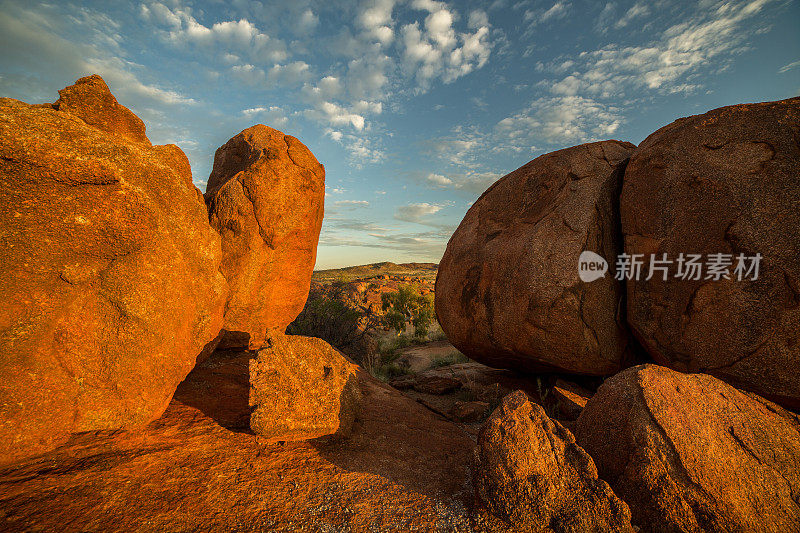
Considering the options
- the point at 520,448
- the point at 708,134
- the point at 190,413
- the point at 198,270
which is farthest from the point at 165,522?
the point at 708,134

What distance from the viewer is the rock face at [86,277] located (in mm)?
2971

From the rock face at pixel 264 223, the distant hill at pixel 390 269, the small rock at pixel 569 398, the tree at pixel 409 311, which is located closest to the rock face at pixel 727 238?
the small rock at pixel 569 398

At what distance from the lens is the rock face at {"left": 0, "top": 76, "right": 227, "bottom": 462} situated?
9.75 ft

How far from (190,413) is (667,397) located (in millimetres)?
5722

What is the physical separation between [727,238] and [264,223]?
22.7 ft

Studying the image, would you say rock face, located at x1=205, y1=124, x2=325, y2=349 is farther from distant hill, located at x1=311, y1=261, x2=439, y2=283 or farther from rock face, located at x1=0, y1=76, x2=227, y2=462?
distant hill, located at x1=311, y1=261, x2=439, y2=283

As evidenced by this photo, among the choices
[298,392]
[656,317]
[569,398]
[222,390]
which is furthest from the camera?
[569,398]

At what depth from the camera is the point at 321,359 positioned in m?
4.64

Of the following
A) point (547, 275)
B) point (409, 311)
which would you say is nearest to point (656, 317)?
point (547, 275)

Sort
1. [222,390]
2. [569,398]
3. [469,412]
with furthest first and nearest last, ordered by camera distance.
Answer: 1. [569,398]
2. [469,412]
3. [222,390]

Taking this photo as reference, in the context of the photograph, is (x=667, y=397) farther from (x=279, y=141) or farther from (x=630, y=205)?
(x=279, y=141)

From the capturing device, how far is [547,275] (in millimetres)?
5859

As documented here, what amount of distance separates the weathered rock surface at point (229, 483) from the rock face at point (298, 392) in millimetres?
221

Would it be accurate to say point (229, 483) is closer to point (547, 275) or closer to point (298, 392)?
point (298, 392)
